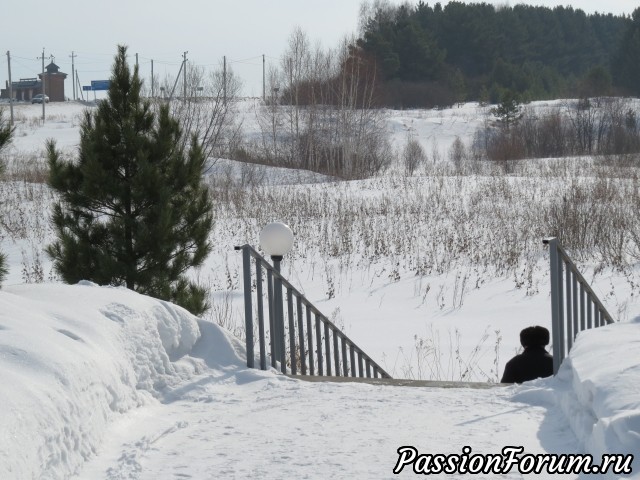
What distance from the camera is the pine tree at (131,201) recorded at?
30.6ft

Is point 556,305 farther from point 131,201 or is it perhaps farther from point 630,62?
point 630,62

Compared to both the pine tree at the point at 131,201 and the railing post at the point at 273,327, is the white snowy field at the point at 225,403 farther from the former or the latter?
the pine tree at the point at 131,201

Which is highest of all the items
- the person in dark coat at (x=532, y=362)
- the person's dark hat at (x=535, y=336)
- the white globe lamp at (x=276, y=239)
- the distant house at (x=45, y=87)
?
the distant house at (x=45, y=87)

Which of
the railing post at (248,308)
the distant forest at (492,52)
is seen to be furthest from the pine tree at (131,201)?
the distant forest at (492,52)

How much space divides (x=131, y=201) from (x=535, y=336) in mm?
4832

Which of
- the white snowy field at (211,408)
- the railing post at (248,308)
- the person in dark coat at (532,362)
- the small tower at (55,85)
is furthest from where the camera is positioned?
the small tower at (55,85)

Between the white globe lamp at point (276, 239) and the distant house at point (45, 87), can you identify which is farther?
the distant house at point (45, 87)

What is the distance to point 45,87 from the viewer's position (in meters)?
80.7

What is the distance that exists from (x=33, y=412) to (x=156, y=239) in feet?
18.6

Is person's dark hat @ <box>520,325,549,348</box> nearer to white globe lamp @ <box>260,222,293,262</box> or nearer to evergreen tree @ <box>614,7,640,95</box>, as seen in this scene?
white globe lamp @ <box>260,222,293,262</box>

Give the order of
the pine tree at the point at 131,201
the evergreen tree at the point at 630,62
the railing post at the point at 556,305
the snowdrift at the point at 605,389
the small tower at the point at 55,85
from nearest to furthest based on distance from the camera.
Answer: the snowdrift at the point at 605,389, the railing post at the point at 556,305, the pine tree at the point at 131,201, the evergreen tree at the point at 630,62, the small tower at the point at 55,85

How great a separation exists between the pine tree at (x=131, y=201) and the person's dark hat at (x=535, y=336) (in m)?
4.11

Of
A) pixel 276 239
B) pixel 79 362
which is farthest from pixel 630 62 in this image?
pixel 79 362

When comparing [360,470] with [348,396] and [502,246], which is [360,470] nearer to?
[348,396]
